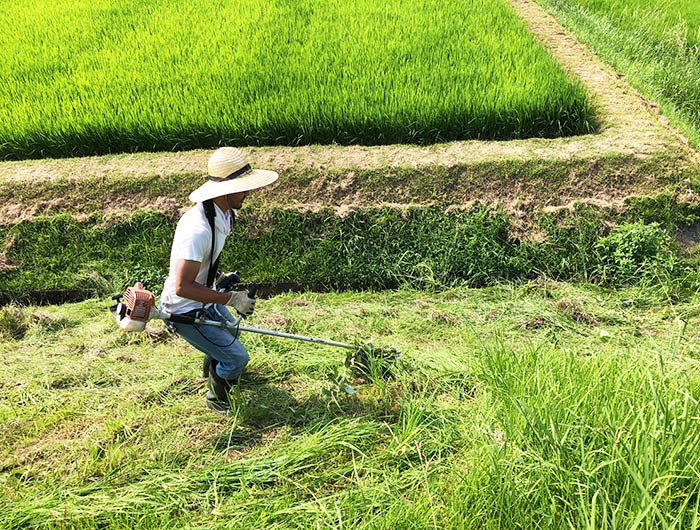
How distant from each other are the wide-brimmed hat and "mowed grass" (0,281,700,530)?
0.98 meters

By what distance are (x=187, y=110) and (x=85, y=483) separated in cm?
315

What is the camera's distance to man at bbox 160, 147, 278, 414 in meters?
2.11

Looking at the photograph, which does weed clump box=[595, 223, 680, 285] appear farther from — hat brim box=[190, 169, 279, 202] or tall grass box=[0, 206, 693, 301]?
hat brim box=[190, 169, 279, 202]

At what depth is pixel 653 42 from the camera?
620 centimetres

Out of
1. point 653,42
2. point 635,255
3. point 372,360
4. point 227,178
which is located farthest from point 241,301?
point 653,42

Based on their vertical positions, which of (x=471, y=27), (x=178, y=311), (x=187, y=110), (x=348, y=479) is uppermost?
(x=471, y=27)

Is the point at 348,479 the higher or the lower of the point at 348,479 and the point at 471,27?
the lower

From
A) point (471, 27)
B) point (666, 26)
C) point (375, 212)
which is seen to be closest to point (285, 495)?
point (375, 212)

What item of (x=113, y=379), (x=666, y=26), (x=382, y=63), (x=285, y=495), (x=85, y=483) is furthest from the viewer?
(x=666, y=26)

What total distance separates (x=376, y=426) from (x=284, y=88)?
10.7 feet

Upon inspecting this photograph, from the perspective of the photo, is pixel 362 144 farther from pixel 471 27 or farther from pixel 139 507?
pixel 139 507

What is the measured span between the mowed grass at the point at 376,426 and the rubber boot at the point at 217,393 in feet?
0.19

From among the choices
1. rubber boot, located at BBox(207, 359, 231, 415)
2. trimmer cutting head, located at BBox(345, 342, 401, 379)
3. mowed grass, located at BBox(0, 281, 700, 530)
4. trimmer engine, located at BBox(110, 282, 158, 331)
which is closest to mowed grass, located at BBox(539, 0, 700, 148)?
mowed grass, located at BBox(0, 281, 700, 530)

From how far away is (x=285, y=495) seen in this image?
200 centimetres
